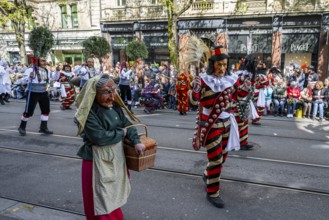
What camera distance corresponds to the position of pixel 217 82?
4.25m

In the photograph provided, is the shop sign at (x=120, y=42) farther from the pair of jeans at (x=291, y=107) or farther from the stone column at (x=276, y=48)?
the pair of jeans at (x=291, y=107)

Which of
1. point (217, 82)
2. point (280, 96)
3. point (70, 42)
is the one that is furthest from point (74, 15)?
point (217, 82)

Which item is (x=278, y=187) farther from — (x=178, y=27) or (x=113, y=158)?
(x=178, y=27)

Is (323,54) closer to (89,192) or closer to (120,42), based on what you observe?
(120,42)

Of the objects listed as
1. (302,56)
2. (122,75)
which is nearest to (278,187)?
(122,75)

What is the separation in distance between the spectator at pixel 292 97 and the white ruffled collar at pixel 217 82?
8.18 meters

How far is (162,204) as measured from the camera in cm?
439

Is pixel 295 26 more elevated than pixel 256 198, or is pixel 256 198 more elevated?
pixel 295 26

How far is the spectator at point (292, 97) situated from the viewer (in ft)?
38.1

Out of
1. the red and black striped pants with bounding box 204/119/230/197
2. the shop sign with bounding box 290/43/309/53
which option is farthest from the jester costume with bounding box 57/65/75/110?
the shop sign with bounding box 290/43/309/53

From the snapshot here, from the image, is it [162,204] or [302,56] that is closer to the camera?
→ [162,204]

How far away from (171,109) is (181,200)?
9.03m

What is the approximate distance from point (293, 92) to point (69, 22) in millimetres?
21067

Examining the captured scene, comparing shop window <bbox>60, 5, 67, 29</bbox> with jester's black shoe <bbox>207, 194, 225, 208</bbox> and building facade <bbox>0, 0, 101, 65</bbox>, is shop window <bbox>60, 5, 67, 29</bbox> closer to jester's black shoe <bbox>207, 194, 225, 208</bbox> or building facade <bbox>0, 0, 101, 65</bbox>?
building facade <bbox>0, 0, 101, 65</bbox>
